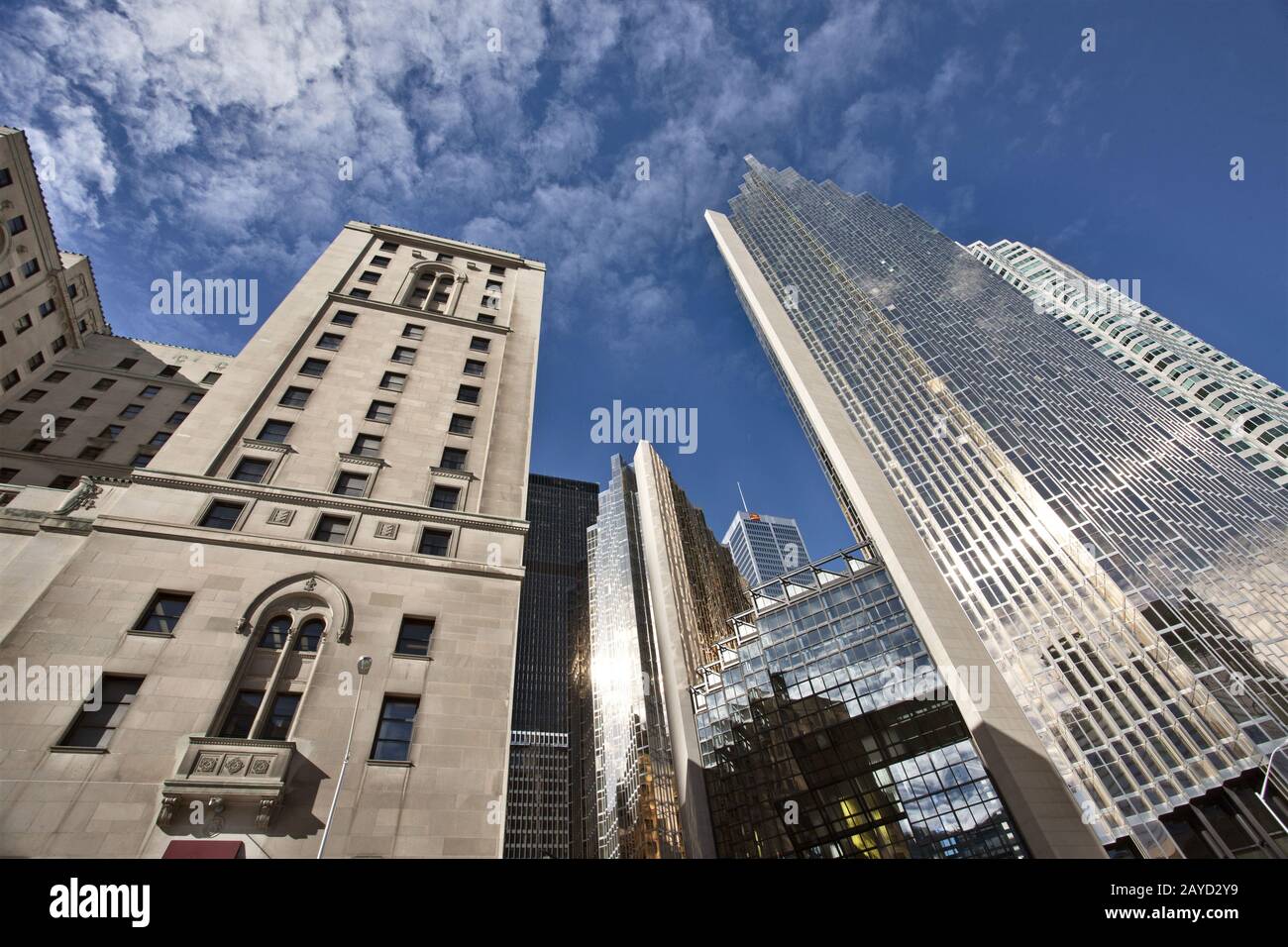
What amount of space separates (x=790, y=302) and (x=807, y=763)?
73.3 metres

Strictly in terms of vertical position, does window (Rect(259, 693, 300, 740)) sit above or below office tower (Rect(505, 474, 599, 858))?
below

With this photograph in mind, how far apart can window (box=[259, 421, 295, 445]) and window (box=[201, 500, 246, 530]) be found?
4.55 meters

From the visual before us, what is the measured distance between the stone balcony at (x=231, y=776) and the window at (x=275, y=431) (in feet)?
50.7

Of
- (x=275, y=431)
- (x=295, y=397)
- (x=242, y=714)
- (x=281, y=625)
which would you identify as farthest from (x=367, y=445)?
(x=242, y=714)

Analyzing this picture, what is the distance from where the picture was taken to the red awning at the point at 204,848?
15359mm

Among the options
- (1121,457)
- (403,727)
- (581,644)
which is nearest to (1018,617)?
(1121,457)

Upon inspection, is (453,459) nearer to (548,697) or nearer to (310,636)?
(310,636)

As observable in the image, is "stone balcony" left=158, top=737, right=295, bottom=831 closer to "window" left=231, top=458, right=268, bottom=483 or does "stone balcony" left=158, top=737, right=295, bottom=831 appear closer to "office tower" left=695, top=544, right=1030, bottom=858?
"window" left=231, top=458, right=268, bottom=483

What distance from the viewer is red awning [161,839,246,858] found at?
15359mm

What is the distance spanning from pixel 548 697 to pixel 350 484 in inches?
5612

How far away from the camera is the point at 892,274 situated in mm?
94625

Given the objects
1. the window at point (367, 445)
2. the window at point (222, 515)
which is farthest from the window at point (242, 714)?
the window at point (367, 445)

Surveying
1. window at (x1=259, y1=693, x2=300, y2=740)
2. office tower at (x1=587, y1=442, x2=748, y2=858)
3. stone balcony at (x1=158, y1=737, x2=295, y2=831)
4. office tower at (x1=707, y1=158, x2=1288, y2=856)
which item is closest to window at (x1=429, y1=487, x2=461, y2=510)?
window at (x1=259, y1=693, x2=300, y2=740)
